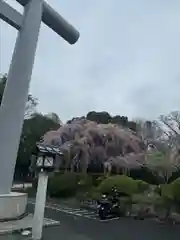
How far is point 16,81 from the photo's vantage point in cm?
810

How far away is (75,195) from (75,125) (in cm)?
729

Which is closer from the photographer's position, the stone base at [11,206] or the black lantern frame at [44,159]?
the black lantern frame at [44,159]

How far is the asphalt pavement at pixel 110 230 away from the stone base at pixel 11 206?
89cm

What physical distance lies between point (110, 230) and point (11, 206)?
2524mm

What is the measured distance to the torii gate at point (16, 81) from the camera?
7.86 metres

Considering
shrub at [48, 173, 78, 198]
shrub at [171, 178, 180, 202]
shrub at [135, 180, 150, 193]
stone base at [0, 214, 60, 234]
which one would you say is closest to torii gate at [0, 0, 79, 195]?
stone base at [0, 214, 60, 234]

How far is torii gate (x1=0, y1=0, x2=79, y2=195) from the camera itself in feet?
25.8

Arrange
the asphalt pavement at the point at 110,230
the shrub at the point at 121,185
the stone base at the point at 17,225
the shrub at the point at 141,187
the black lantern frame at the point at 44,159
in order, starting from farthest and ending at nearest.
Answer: the shrub at the point at 141,187 → the shrub at the point at 121,185 → the asphalt pavement at the point at 110,230 → the stone base at the point at 17,225 → the black lantern frame at the point at 44,159

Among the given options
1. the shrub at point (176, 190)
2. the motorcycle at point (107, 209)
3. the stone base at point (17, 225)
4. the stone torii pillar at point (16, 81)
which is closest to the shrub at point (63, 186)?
the motorcycle at point (107, 209)

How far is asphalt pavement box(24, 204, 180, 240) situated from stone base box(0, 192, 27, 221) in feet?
2.94

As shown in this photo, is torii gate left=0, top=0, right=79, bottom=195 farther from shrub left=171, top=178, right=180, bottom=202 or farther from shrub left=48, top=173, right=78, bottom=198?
shrub left=48, top=173, right=78, bottom=198

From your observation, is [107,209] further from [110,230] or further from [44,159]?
[44,159]

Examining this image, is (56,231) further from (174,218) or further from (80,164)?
(80,164)

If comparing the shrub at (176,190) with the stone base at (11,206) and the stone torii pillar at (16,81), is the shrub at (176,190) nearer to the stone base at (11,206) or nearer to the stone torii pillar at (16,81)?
the stone base at (11,206)
